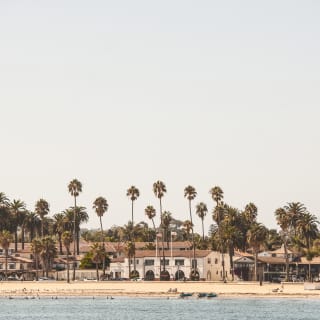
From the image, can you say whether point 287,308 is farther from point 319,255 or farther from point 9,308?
point 319,255

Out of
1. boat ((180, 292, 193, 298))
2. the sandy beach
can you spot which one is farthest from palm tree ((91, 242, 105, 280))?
boat ((180, 292, 193, 298))

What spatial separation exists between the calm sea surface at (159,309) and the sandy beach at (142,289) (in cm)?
415

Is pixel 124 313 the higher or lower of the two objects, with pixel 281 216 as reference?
lower

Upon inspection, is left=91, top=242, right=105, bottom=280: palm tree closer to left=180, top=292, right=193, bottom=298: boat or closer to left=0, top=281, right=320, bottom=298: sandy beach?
left=0, top=281, right=320, bottom=298: sandy beach

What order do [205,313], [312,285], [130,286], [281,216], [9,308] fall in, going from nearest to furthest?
1. [205,313]
2. [9,308]
3. [312,285]
4. [130,286]
5. [281,216]

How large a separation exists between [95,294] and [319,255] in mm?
52345

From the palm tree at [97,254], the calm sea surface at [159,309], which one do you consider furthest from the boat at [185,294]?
the palm tree at [97,254]

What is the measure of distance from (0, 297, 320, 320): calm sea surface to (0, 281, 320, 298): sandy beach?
13.6 feet

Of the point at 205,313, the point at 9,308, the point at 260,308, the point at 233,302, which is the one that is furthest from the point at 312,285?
the point at 9,308

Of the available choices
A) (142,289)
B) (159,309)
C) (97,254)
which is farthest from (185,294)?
(97,254)

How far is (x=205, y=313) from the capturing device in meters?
132

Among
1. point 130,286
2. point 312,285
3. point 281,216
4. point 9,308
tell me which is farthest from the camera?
point 281,216

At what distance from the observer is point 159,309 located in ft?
464

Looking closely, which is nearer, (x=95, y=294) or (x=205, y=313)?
(x=205, y=313)
